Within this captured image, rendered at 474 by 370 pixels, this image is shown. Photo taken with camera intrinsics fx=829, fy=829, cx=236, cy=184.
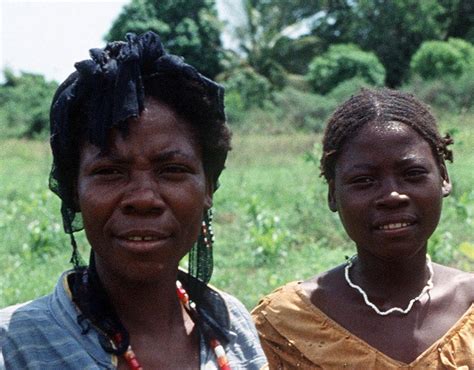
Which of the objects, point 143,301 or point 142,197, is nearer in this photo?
point 142,197

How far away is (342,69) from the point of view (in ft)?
81.4

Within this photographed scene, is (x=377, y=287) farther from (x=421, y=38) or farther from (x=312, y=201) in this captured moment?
(x=421, y=38)

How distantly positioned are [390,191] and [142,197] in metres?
1.00

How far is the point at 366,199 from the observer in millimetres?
2570

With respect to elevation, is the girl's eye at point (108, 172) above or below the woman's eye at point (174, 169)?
above

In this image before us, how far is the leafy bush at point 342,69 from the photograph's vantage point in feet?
80.4

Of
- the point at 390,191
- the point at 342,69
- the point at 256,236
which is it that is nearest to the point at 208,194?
the point at 390,191

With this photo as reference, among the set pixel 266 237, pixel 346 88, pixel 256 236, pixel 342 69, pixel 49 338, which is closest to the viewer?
pixel 49 338

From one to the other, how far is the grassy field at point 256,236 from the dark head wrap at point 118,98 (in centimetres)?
147

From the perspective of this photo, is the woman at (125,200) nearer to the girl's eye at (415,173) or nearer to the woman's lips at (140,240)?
the woman's lips at (140,240)

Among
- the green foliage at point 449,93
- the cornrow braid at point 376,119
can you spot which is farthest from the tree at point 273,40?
the cornrow braid at point 376,119

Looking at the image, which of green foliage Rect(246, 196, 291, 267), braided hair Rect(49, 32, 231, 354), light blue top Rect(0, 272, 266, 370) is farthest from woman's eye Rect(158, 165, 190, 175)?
green foliage Rect(246, 196, 291, 267)

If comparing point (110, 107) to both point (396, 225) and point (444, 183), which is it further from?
point (444, 183)

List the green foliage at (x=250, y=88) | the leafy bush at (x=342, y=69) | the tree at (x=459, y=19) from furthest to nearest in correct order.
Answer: the tree at (x=459, y=19) → the green foliage at (x=250, y=88) → the leafy bush at (x=342, y=69)
